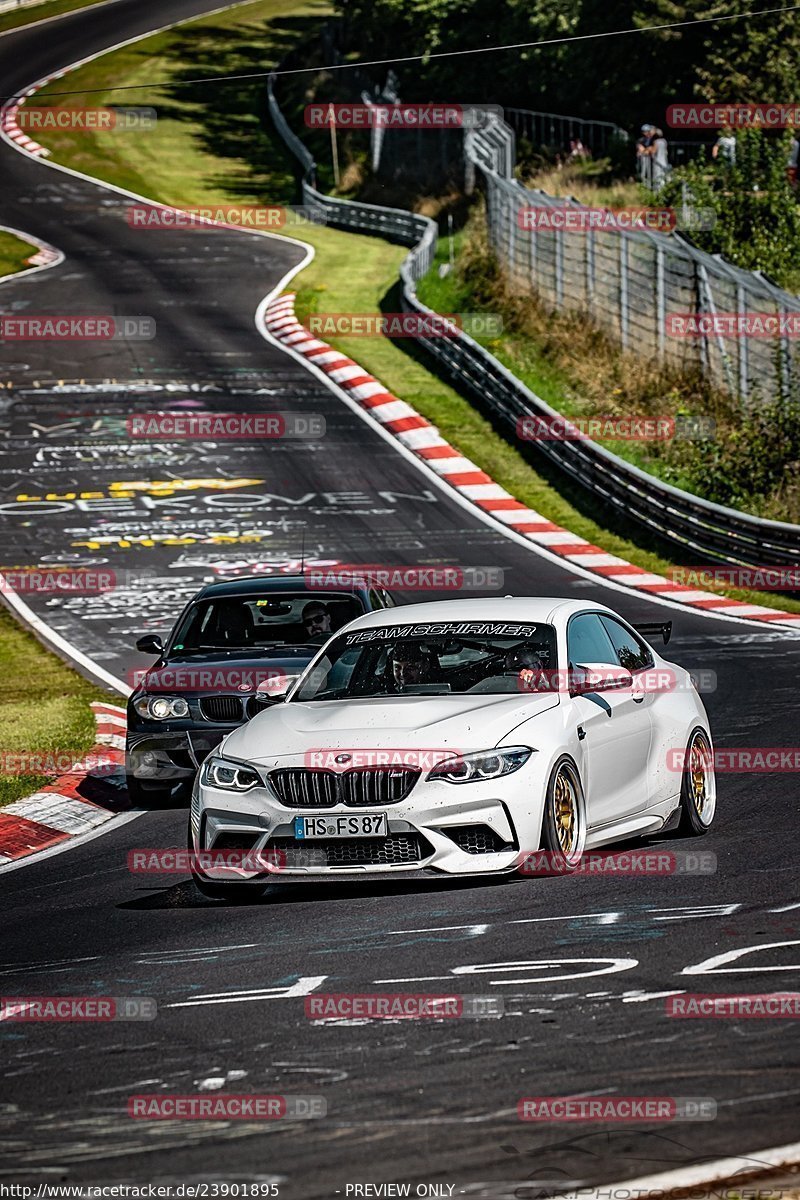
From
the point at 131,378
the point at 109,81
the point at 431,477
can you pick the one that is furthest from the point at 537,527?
the point at 109,81

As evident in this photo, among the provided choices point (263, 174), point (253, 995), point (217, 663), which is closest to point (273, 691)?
point (217, 663)

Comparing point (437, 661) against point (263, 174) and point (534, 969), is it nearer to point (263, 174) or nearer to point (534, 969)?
point (534, 969)

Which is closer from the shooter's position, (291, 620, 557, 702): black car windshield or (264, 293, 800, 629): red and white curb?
(291, 620, 557, 702): black car windshield

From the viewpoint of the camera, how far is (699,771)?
1059cm

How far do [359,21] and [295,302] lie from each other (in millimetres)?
15806

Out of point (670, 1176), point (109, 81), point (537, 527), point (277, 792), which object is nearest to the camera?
point (670, 1176)

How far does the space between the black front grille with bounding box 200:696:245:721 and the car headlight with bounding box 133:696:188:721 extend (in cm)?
15

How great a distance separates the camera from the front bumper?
858 centimetres

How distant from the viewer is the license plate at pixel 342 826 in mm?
8602

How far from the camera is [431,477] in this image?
29.5 meters

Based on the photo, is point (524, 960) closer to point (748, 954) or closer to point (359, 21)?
point (748, 954)

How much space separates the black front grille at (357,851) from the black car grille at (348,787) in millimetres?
173

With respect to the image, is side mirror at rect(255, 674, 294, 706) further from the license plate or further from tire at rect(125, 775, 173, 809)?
tire at rect(125, 775, 173, 809)

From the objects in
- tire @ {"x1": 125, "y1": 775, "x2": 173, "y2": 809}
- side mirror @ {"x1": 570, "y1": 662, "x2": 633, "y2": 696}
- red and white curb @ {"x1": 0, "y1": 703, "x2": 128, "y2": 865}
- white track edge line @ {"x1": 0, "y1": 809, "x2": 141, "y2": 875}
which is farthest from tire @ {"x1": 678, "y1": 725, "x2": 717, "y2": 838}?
red and white curb @ {"x1": 0, "y1": 703, "x2": 128, "y2": 865}
